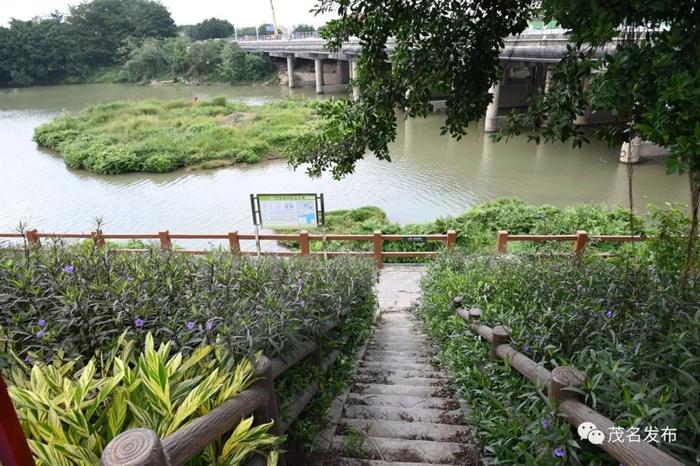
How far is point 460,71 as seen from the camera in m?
3.60

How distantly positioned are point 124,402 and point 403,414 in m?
1.92

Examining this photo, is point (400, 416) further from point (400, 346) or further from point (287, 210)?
point (287, 210)

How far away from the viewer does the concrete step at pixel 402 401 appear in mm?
3111

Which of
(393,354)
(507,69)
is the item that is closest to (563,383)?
(393,354)

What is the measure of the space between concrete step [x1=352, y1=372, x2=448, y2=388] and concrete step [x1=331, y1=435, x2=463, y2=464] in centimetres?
96

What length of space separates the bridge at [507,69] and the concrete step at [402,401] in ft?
6.46

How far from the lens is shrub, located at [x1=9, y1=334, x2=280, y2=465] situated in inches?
57.4

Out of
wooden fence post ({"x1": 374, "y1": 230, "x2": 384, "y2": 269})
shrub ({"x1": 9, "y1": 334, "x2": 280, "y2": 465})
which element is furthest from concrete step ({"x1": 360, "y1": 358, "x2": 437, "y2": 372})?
wooden fence post ({"x1": 374, "y1": 230, "x2": 384, "y2": 269})

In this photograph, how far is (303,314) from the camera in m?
2.62

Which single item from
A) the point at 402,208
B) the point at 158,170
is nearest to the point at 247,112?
the point at 158,170

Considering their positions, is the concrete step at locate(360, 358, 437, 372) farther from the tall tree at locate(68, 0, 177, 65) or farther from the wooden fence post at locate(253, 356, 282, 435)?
the tall tree at locate(68, 0, 177, 65)

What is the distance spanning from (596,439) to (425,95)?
2.95m

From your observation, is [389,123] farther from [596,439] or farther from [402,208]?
[402,208]

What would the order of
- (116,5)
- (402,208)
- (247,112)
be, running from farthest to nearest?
(116,5) < (247,112) < (402,208)
